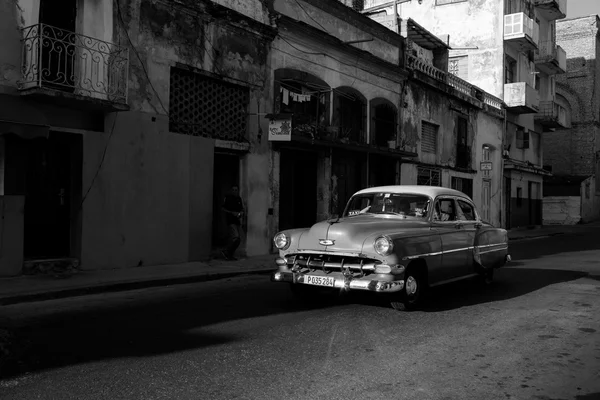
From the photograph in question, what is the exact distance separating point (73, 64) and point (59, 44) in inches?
21.4

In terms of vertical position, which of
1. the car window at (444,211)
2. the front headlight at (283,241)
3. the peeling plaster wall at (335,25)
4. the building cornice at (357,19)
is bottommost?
the front headlight at (283,241)

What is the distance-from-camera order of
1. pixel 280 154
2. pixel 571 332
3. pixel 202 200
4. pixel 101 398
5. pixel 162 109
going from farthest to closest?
pixel 280 154 < pixel 202 200 < pixel 162 109 < pixel 571 332 < pixel 101 398

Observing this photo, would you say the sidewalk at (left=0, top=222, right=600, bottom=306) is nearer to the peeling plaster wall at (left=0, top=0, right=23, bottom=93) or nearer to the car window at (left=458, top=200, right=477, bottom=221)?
the peeling plaster wall at (left=0, top=0, right=23, bottom=93)

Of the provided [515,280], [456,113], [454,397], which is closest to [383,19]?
[456,113]

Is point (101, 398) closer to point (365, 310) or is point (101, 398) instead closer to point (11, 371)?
point (11, 371)

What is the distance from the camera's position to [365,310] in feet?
23.4

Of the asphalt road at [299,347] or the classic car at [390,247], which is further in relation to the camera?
the classic car at [390,247]

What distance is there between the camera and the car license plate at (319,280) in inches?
271

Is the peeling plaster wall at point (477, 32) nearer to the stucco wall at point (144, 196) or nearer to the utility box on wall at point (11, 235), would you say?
the stucco wall at point (144, 196)

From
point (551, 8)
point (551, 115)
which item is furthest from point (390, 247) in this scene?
point (551, 8)

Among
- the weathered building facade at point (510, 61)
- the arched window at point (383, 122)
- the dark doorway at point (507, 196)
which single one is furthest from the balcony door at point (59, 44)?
the dark doorway at point (507, 196)

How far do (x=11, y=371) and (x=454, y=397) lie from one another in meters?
3.53

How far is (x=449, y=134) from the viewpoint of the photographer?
24.8 meters

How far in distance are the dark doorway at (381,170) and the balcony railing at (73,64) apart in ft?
34.1
